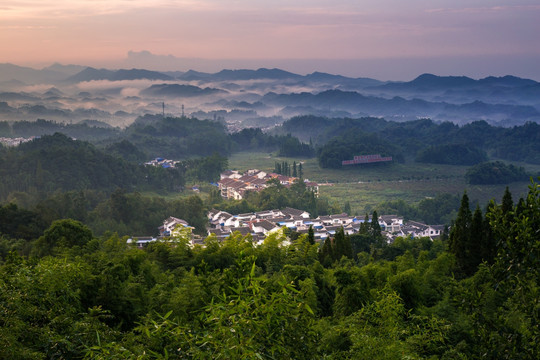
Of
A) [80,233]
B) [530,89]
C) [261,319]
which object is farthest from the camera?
[530,89]

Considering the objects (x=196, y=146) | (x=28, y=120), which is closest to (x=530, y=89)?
(x=196, y=146)

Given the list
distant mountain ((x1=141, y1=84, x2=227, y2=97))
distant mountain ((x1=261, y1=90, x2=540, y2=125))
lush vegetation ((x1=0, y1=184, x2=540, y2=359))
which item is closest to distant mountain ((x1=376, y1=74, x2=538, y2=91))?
distant mountain ((x1=261, y1=90, x2=540, y2=125))

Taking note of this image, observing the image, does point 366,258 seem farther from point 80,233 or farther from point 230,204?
point 230,204

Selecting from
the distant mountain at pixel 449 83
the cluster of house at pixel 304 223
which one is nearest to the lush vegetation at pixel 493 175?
the cluster of house at pixel 304 223

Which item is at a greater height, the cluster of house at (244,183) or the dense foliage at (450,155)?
the dense foliage at (450,155)

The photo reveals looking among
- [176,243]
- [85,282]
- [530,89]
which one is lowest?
[176,243]

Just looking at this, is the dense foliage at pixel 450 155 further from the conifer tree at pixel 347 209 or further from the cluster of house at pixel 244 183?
the conifer tree at pixel 347 209
